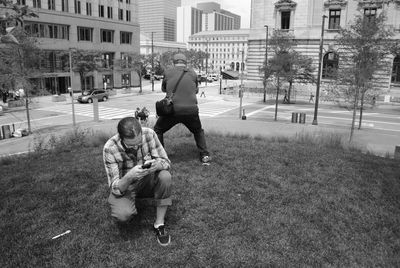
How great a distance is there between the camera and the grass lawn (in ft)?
12.7

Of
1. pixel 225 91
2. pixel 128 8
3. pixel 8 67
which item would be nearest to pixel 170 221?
pixel 8 67

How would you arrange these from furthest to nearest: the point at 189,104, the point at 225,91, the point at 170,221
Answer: the point at 225,91 < the point at 189,104 < the point at 170,221

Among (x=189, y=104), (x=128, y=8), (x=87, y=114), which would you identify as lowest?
(x=87, y=114)

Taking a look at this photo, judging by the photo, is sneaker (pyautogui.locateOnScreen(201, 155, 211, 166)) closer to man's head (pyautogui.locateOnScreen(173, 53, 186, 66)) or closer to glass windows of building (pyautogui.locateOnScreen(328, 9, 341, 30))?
man's head (pyautogui.locateOnScreen(173, 53, 186, 66))

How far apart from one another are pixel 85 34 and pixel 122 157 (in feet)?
167

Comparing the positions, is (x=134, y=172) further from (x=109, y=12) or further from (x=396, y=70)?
(x=109, y=12)

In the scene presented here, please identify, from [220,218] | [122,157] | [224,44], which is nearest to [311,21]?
[220,218]

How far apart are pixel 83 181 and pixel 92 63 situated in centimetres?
4360

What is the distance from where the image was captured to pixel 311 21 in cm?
4912

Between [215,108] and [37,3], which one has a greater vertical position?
[37,3]

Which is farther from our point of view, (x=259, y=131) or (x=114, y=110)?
(x=114, y=110)

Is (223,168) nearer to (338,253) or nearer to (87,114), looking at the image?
(338,253)

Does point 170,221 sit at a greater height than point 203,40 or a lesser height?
lesser

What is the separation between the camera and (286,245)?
4.15 metres
